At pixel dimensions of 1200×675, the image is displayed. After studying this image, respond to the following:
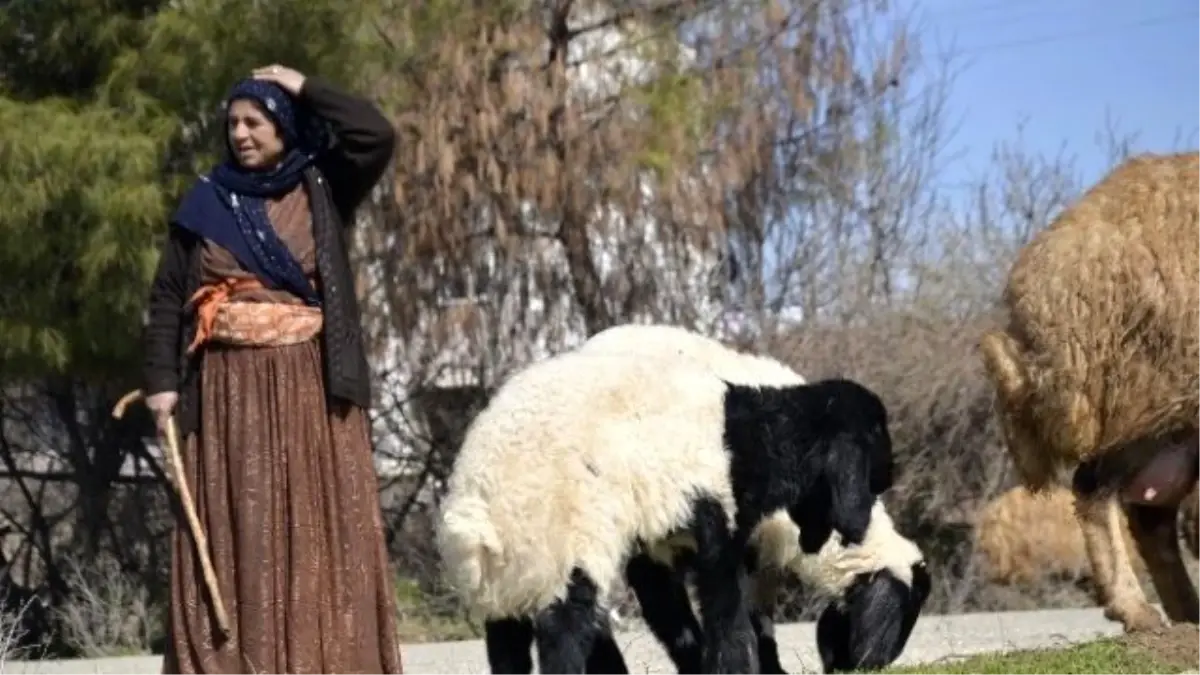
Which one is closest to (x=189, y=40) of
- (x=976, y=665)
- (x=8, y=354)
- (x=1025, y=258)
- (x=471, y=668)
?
(x=8, y=354)

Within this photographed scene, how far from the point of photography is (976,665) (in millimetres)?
7531

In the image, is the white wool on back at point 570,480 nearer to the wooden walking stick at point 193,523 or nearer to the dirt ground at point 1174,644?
the wooden walking stick at point 193,523

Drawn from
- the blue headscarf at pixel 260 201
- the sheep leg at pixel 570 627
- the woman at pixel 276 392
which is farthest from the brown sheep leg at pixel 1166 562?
the blue headscarf at pixel 260 201

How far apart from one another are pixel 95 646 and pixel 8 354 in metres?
2.76

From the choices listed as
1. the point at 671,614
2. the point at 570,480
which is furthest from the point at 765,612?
the point at 570,480

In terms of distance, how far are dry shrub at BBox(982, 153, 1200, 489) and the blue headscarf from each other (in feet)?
10.5

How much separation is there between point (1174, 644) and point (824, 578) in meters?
1.43

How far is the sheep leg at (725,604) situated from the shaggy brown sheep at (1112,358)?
1455 mm

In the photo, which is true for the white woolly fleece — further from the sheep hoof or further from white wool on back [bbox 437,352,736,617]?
white wool on back [bbox 437,352,736,617]

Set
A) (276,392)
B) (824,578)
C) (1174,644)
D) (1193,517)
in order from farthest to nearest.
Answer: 1. (1193,517)
2. (824,578)
3. (1174,644)
4. (276,392)

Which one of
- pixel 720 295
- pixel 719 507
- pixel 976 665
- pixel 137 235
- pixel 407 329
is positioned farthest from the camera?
pixel 720 295

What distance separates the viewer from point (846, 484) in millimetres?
7508

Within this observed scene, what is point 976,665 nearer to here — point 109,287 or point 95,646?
point 109,287

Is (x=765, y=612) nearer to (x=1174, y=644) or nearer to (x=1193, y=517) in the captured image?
(x=1174, y=644)
